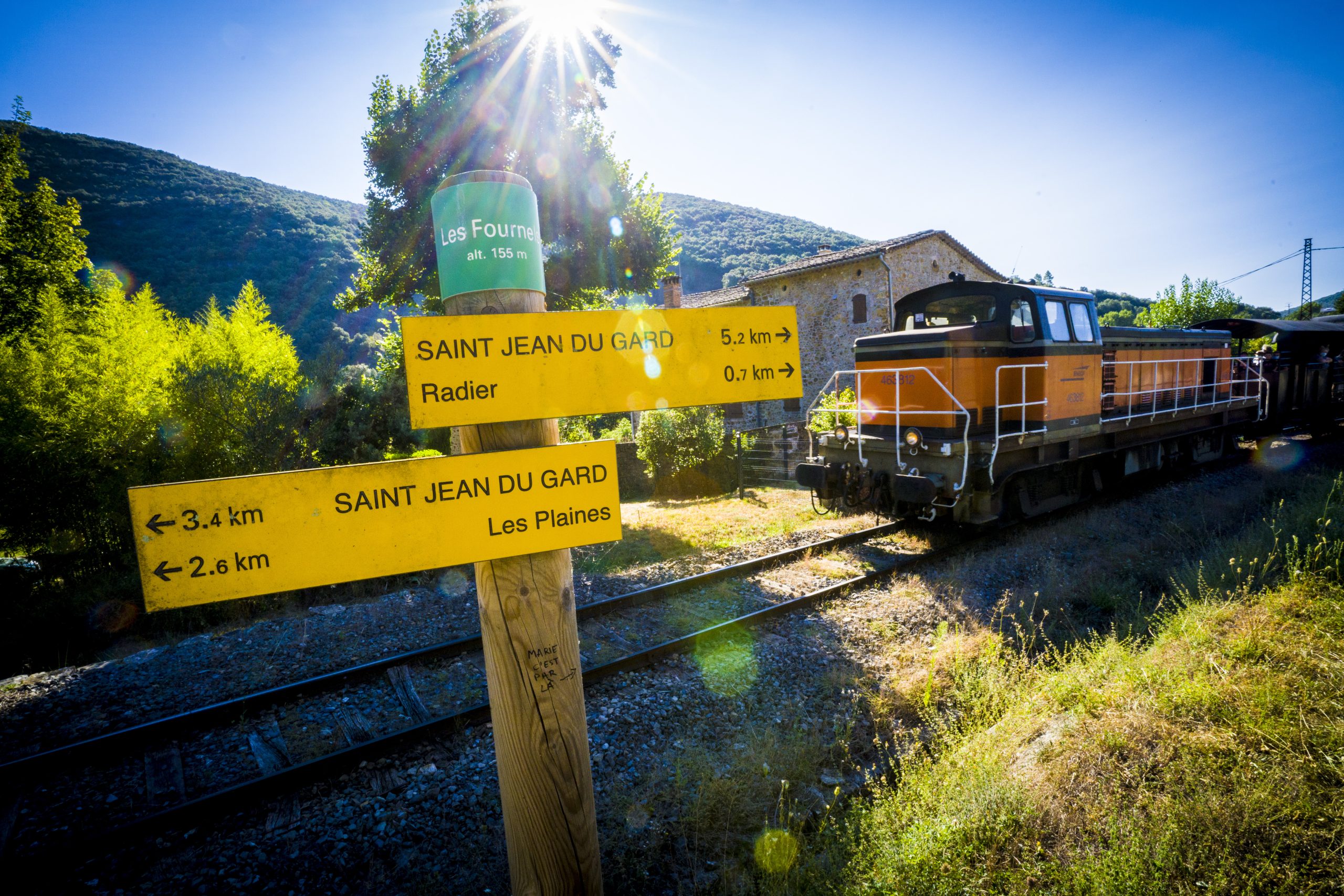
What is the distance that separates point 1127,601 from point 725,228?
279 ft

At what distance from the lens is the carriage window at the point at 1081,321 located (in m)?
8.26

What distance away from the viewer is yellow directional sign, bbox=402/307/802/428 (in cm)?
173

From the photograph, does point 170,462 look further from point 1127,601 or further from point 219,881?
point 1127,601

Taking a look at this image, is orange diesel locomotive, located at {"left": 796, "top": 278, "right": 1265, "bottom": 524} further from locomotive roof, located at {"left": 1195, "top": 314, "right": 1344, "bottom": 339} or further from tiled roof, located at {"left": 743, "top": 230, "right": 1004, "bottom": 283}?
tiled roof, located at {"left": 743, "top": 230, "right": 1004, "bottom": 283}

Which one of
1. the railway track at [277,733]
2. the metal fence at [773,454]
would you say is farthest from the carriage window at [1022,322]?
the metal fence at [773,454]

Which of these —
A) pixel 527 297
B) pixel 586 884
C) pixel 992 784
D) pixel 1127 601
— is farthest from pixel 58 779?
pixel 1127 601

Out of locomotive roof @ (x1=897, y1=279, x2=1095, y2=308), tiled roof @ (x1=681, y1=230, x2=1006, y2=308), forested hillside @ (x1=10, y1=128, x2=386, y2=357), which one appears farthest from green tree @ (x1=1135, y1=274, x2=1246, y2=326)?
forested hillside @ (x1=10, y1=128, x2=386, y2=357)

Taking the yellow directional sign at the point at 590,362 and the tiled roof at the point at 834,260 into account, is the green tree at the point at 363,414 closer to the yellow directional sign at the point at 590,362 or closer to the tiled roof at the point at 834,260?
the tiled roof at the point at 834,260

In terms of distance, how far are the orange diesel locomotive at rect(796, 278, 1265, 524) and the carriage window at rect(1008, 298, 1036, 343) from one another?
0.05 feet

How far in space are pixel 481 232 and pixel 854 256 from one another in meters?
23.7

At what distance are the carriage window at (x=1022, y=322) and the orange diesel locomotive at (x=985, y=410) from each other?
2cm

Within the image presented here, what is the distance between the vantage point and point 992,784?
3.03 m

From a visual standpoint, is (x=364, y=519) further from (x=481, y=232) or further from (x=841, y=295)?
(x=841, y=295)

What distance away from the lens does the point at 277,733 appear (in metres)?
4.33
